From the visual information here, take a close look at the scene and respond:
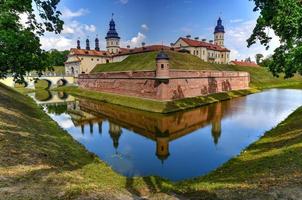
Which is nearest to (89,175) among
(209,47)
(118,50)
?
(209,47)

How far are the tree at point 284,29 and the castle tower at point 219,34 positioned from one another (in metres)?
92.2

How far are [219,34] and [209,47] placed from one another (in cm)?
1505

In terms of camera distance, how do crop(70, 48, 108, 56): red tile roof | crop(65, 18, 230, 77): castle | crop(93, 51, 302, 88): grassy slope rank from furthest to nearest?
crop(70, 48, 108, 56): red tile roof, crop(65, 18, 230, 77): castle, crop(93, 51, 302, 88): grassy slope

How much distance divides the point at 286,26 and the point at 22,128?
52.0ft

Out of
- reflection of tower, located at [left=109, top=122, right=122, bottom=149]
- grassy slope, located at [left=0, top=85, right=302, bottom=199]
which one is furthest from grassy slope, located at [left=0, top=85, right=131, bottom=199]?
reflection of tower, located at [left=109, top=122, right=122, bottom=149]

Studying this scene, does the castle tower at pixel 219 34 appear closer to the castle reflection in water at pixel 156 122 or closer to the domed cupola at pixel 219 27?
the domed cupola at pixel 219 27

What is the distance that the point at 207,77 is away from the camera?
48.3 meters

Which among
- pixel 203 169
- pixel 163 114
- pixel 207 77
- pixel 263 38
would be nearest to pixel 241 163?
pixel 203 169

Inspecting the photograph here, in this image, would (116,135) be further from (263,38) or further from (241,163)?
(263,38)

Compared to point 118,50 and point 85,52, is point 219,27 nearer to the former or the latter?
point 118,50

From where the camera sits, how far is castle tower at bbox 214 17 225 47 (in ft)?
347

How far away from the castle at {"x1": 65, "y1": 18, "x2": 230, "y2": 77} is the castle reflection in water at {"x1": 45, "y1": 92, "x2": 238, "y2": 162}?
46.4 m

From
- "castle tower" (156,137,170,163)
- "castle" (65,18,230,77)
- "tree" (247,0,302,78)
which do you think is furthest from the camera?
"castle" (65,18,230,77)

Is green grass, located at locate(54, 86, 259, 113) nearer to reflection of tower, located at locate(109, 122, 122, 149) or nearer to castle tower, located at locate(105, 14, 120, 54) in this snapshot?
reflection of tower, located at locate(109, 122, 122, 149)
